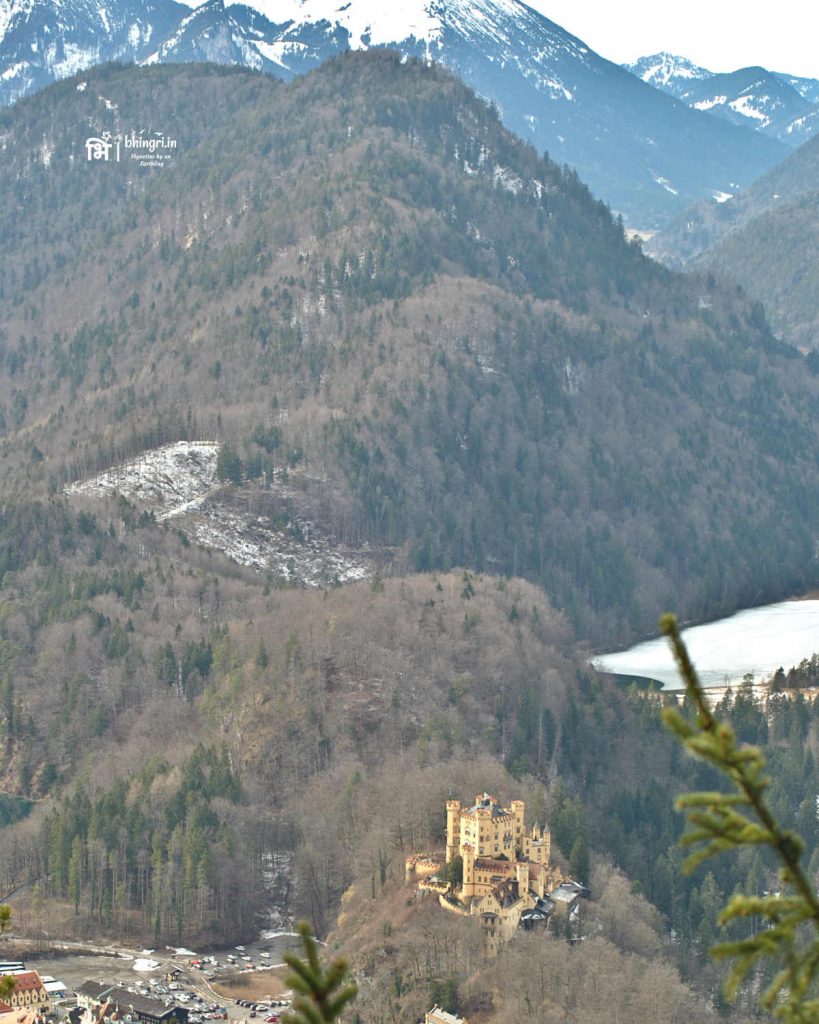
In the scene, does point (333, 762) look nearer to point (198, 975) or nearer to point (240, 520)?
point (198, 975)

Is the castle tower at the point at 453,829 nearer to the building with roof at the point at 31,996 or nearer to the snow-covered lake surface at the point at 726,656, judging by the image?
the building with roof at the point at 31,996

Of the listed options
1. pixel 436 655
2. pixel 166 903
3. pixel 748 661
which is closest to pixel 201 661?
pixel 436 655

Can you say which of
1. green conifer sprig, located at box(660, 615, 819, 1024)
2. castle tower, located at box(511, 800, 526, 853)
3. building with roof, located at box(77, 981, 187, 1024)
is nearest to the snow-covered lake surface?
castle tower, located at box(511, 800, 526, 853)

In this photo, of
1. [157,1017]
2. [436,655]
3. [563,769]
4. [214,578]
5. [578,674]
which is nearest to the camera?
[157,1017]

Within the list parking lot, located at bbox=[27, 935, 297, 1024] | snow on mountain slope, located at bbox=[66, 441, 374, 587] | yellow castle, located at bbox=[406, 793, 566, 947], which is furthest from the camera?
snow on mountain slope, located at bbox=[66, 441, 374, 587]

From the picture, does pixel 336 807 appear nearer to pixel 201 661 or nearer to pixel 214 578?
pixel 201 661

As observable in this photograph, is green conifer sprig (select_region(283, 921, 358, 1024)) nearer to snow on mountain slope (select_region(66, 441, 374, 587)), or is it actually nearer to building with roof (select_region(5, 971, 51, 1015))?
building with roof (select_region(5, 971, 51, 1015))

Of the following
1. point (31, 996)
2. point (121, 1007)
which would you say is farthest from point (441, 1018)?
point (31, 996)
